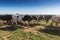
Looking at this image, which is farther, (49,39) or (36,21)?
(36,21)

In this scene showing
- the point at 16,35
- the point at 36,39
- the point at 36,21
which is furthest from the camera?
the point at 36,21

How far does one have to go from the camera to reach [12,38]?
10.3m

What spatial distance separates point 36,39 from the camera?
10.1 meters

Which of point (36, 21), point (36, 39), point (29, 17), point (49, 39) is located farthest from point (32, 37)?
point (36, 21)

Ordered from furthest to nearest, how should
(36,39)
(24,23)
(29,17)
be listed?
(29,17) → (24,23) → (36,39)

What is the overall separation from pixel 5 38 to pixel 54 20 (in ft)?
22.9

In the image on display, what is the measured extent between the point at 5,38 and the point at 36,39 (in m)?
2.60

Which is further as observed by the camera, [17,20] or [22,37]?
[17,20]

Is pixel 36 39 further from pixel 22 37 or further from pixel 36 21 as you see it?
pixel 36 21

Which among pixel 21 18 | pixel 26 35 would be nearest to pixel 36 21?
pixel 21 18

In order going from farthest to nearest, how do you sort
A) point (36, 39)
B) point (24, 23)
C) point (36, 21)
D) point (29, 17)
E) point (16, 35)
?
point (36, 21) → point (29, 17) → point (24, 23) → point (16, 35) → point (36, 39)

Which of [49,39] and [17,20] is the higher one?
[17,20]

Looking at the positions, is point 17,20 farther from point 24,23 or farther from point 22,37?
point 22,37

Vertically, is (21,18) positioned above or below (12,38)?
above
